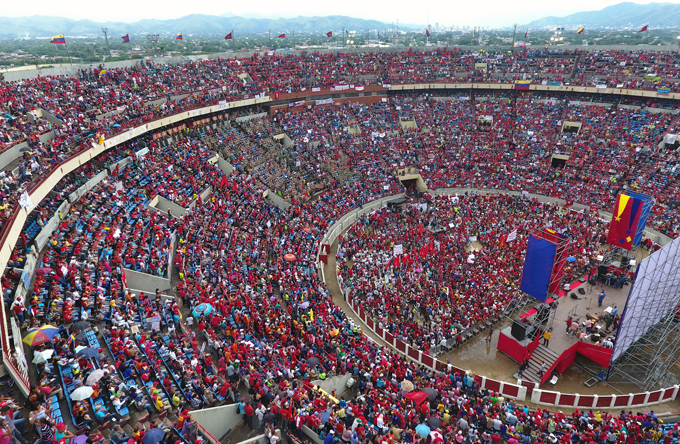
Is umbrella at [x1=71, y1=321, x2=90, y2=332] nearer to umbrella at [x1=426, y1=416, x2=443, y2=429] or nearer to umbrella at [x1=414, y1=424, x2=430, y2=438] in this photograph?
umbrella at [x1=414, y1=424, x2=430, y2=438]

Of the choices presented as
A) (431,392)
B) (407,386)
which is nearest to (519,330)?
(431,392)

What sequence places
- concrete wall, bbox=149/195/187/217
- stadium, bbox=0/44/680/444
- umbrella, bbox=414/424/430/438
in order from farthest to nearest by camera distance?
concrete wall, bbox=149/195/187/217
stadium, bbox=0/44/680/444
umbrella, bbox=414/424/430/438

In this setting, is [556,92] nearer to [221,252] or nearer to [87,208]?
[221,252]

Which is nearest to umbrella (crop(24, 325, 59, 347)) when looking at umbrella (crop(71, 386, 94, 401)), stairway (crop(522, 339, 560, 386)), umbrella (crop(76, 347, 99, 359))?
umbrella (crop(76, 347, 99, 359))

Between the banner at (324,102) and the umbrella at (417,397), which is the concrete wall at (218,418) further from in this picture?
the banner at (324,102)

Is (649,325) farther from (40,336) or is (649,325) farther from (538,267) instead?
(40,336)

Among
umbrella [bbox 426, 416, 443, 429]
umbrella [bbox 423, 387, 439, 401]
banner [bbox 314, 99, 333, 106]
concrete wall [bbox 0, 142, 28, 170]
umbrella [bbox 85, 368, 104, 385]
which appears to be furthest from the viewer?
banner [bbox 314, 99, 333, 106]

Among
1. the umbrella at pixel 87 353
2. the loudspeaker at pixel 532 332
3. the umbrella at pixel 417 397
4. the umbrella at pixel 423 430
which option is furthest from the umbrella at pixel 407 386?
the umbrella at pixel 87 353
